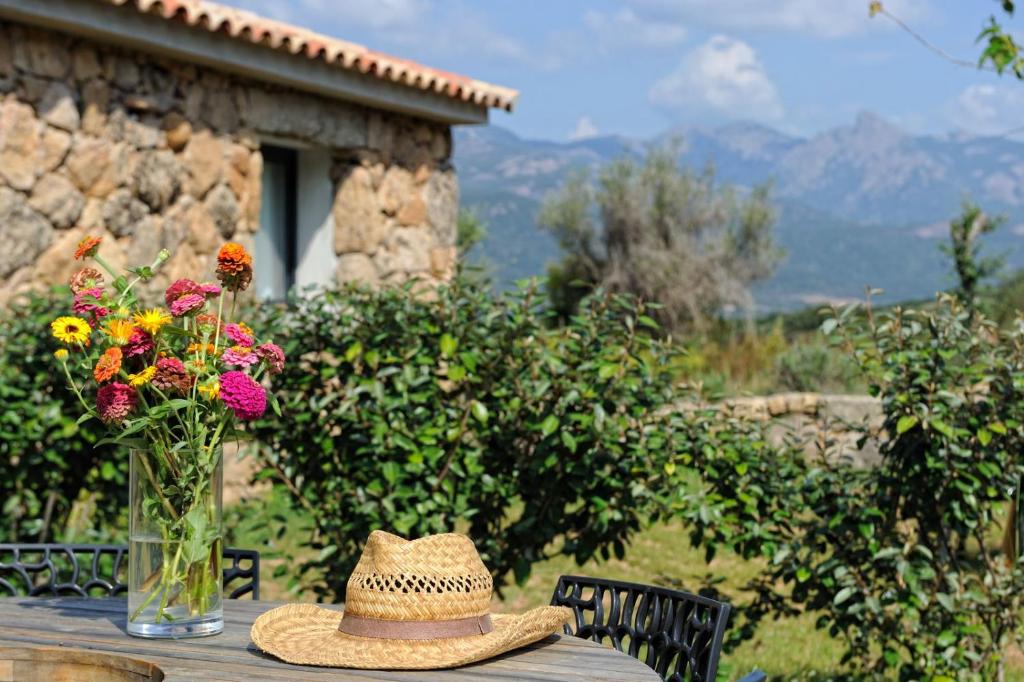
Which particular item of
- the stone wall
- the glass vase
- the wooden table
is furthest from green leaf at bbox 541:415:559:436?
the glass vase

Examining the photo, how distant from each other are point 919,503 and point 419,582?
98.7 inches

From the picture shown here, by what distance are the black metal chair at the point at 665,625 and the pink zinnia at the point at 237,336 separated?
100 cm

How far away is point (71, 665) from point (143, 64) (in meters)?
4.95

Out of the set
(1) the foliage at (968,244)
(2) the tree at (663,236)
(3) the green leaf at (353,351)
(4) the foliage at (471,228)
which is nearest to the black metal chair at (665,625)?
(3) the green leaf at (353,351)

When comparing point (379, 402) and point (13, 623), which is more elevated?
point (379, 402)

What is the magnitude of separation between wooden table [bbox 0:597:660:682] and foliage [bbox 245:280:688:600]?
5.12ft

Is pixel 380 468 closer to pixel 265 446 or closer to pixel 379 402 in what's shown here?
pixel 379 402

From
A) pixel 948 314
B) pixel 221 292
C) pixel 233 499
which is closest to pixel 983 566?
pixel 948 314

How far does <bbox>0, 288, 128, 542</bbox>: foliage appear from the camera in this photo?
5223 mm

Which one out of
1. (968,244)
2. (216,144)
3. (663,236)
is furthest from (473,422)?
(663,236)

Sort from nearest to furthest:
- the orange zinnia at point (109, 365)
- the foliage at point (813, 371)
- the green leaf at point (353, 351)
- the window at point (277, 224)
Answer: the orange zinnia at point (109, 365)
the green leaf at point (353, 351)
the window at point (277, 224)
the foliage at point (813, 371)

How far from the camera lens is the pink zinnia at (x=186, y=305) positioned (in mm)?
2443

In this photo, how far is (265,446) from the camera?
454 cm

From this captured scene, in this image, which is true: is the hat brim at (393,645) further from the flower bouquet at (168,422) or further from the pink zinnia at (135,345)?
the pink zinnia at (135,345)
